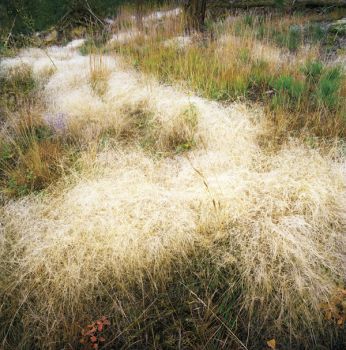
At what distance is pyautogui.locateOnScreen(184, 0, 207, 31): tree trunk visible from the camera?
6055 mm

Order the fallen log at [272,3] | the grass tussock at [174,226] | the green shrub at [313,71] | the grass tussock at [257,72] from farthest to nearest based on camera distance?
the fallen log at [272,3] → the green shrub at [313,71] → the grass tussock at [257,72] → the grass tussock at [174,226]

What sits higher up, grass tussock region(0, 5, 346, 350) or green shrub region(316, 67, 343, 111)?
green shrub region(316, 67, 343, 111)

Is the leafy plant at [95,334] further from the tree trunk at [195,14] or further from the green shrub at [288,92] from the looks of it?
the tree trunk at [195,14]

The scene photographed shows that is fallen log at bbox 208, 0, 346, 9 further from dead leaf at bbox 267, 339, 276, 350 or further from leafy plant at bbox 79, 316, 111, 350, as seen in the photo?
leafy plant at bbox 79, 316, 111, 350

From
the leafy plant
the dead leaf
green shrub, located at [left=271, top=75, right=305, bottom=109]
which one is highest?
green shrub, located at [left=271, top=75, right=305, bottom=109]

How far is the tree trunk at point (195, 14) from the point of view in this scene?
6055 mm

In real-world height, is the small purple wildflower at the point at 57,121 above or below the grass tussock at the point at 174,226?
above

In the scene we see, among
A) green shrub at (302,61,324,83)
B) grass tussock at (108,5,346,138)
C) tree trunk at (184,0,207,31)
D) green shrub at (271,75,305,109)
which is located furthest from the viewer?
tree trunk at (184,0,207,31)

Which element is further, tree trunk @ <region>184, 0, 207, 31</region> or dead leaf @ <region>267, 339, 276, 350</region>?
tree trunk @ <region>184, 0, 207, 31</region>

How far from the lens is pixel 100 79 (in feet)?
14.3

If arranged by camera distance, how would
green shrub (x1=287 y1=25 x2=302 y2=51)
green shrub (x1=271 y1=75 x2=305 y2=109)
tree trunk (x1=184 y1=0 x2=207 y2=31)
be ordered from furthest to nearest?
1. tree trunk (x1=184 y1=0 x2=207 y2=31)
2. green shrub (x1=287 y1=25 x2=302 y2=51)
3. green shrub (x1=271 y1=75 x2=305 y2=109)

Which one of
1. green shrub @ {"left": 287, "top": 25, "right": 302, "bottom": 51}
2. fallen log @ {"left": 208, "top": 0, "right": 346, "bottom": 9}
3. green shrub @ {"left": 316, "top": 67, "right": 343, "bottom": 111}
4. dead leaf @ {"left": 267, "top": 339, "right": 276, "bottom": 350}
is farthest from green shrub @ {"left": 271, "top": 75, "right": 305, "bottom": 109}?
fallen log @ {"left": 208, "top": 0, "right": 346, "bottom": 9}

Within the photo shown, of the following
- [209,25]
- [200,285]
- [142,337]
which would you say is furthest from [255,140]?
[209,25]

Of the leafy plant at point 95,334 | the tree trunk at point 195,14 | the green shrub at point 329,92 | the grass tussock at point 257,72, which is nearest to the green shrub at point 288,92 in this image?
the grass tussock at point 257,72
